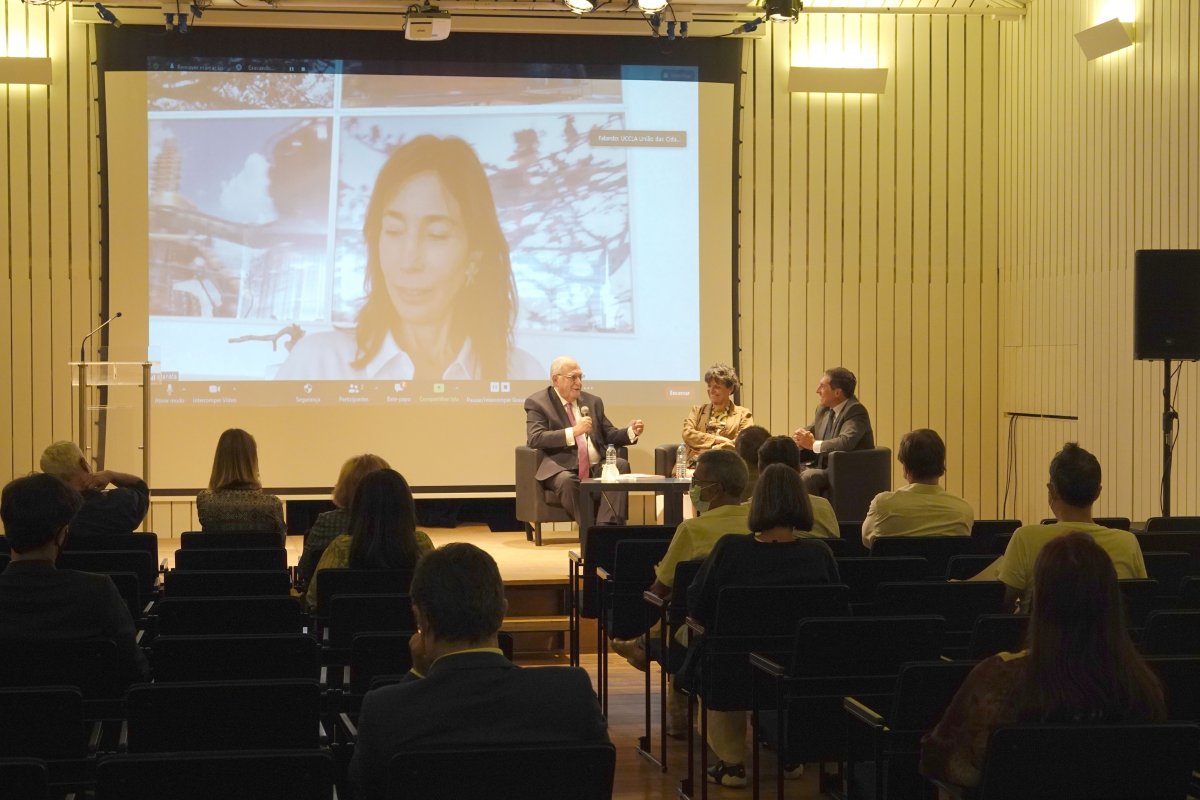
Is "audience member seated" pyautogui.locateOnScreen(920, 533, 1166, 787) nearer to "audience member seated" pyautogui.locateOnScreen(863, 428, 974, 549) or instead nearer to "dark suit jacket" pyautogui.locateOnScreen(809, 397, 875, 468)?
"audience member seated" pyautogui.locateOnScreen(863, 428, 974, 549)

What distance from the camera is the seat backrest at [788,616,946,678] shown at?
3459 mm

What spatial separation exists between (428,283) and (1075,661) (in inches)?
303

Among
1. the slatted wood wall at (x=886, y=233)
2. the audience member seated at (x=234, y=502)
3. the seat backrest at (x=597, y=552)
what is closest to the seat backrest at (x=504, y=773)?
the seat backrest at (x=597, y=552)

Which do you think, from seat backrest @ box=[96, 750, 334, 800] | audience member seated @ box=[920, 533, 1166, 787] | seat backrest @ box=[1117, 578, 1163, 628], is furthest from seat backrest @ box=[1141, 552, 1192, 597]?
seat backrest @ box=[96, 750, 334, 800]

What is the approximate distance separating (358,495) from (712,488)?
125cm

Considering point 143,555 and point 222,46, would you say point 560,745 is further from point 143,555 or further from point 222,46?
point 222,46

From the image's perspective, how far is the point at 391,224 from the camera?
31.5ft

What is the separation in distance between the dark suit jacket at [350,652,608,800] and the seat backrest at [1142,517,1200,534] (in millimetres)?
4137

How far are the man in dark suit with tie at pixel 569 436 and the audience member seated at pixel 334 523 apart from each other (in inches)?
151

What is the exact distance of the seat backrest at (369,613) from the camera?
376cm

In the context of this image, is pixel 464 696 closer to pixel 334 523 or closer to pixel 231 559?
pixel 334 523

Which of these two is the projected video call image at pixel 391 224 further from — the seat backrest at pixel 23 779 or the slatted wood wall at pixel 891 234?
the seat backrest at pixel 23 779

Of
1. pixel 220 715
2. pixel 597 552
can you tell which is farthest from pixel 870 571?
pixel 220 715

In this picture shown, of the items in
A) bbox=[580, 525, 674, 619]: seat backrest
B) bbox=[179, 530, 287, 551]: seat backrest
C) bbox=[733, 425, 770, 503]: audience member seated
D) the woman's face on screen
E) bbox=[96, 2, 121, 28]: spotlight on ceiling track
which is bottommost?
bbox=[580, 525, 674, 619]: seat backrest
